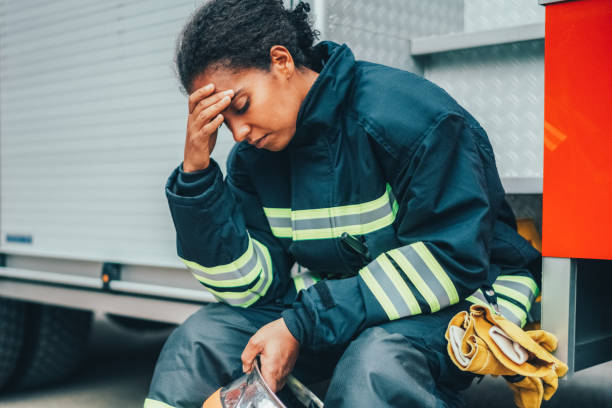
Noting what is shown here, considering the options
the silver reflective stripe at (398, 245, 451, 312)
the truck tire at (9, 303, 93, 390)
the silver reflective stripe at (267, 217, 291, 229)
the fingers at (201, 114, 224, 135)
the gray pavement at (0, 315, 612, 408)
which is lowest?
the gray pavement at (0, 315, 612, 408)

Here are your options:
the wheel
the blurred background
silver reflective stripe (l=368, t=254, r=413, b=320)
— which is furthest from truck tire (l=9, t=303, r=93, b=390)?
silver reflective stripe (l=368, t=254, r=413, b=320)

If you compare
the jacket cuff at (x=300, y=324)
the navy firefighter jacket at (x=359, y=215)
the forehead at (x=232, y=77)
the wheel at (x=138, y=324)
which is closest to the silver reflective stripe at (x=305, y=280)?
the navy firefighter jacket at (x=359, y=215)

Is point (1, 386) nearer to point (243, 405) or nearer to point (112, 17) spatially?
point (112, 17)

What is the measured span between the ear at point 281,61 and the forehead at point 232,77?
5 centimetres

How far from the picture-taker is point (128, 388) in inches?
117

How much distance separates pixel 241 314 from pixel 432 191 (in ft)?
1.99

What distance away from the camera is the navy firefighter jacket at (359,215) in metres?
1.37

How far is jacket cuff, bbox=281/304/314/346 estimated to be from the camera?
1393 mm

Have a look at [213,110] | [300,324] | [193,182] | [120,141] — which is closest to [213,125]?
[213,110]

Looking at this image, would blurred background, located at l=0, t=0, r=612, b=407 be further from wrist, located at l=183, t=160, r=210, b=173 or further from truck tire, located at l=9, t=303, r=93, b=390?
wrist, located at l=183, t=160, r=210, b=173

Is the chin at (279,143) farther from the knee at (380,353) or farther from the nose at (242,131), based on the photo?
the knee at (380,353)

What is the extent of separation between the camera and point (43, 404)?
2.79 meters

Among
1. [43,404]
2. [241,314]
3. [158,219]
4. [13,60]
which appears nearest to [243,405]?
[241,314]

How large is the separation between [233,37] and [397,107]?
15.8 inches
